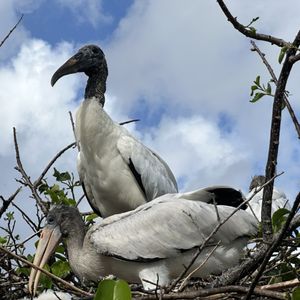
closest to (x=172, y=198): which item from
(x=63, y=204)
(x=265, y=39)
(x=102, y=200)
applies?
(x=63, y=204)

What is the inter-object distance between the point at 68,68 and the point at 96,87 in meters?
0.33

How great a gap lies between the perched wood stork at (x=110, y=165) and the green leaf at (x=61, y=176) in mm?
714

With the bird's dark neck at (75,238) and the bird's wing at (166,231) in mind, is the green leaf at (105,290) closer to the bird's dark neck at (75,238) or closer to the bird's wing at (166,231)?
the bird's wing at (166,231)

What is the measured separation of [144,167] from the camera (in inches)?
278

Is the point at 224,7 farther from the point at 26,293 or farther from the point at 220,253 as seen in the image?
the point at 26,293

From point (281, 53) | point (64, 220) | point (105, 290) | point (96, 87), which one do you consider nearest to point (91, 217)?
point (64, 220)

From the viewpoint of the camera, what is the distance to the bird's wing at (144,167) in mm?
7004

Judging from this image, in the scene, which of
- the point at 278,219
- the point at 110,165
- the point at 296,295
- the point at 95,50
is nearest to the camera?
the point at 296,295

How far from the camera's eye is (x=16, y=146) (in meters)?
5.45

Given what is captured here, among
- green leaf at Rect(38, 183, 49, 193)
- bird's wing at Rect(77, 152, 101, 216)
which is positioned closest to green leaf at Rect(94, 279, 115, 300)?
green leaf at Rect(38, 183, 49, 193)

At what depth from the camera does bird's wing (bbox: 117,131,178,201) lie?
700 centimetres

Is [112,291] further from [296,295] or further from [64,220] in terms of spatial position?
[64,220]

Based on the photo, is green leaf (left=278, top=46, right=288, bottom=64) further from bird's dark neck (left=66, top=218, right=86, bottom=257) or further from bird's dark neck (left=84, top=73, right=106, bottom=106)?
bird's dark neck (left=84, top=73, right=106, bottom=106)

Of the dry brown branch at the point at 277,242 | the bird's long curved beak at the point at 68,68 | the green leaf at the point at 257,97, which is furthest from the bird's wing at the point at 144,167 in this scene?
the dry brown branch at the point at 277,242
